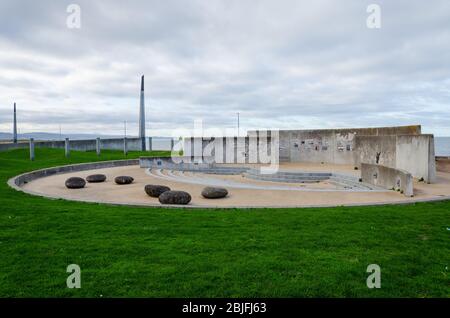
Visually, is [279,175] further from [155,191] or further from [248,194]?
[155,191]

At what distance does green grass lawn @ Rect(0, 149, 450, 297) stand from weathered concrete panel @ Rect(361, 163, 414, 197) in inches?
129

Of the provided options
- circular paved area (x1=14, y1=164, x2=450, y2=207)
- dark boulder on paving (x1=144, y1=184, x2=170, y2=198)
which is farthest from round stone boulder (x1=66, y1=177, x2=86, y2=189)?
dark boulder on paving (x1=144, y1=184, x2=170, y2=198)

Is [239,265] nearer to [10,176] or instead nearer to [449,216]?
[449,216]

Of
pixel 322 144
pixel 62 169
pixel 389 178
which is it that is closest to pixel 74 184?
pixel 62 169

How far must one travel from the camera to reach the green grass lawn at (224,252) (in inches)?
179

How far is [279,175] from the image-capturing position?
20.5 metres

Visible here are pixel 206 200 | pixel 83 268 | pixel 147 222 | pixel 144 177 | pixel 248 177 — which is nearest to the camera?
pixel 83 268

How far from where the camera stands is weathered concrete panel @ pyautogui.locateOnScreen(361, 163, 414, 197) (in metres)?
12.4

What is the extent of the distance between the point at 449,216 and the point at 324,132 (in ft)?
65.8

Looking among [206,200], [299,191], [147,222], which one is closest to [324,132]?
[299,191]

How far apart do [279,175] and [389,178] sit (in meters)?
6.93

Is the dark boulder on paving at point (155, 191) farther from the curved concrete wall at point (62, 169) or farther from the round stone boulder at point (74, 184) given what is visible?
the curved concrete wall at point (62, 169)

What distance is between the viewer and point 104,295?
4324mm
